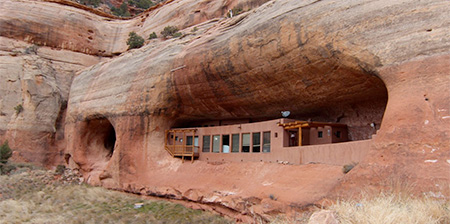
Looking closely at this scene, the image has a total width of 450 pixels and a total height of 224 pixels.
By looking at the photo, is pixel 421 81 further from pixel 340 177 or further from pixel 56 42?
pixel 56 42

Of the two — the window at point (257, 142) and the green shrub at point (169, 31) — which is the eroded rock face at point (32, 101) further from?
the window at point (257, 142)

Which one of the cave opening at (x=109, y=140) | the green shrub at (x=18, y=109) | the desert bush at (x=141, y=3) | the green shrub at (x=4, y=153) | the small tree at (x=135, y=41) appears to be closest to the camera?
the green shrub at (x=4, y=153)

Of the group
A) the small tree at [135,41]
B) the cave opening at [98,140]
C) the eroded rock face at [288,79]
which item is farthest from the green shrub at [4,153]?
the small tree at [135,41]

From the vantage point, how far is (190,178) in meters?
17.8

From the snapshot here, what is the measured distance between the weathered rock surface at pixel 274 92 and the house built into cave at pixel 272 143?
558mm

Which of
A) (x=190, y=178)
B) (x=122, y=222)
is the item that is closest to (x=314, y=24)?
(x=190, y=178)

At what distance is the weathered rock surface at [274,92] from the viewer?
A: 385 inches

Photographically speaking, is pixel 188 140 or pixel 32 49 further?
pixel 32 49

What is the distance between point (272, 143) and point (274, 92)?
86.3 inches

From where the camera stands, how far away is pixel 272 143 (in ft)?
51.0

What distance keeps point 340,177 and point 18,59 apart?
77.7ft

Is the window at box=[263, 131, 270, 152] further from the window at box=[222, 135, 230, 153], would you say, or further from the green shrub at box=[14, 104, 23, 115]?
the green shrub at box=[14, 104, 23, 115]

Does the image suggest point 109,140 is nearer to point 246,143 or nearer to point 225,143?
point 225,143

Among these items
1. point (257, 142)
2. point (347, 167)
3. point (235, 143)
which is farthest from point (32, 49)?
point (347, 167)
